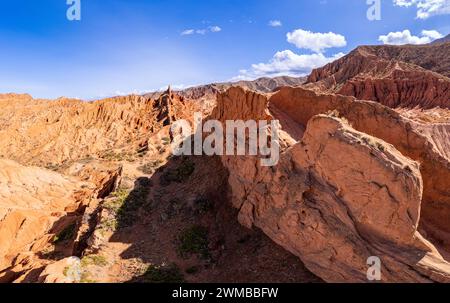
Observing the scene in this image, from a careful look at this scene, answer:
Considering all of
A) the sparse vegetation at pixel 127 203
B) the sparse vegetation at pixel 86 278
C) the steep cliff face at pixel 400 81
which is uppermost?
the steep cliff face at pixel 400 81

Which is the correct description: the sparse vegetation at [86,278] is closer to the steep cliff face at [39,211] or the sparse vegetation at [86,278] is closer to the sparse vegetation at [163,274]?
the sparse vegetation at [163,274]

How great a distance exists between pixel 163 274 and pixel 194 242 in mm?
2501

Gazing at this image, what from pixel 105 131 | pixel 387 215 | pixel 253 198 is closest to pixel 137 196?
pixel 253 198

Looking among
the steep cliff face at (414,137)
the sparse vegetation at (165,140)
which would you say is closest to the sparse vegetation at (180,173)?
the steep cliff face at (414,137)

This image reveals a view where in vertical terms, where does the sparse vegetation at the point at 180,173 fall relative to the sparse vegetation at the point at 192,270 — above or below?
above

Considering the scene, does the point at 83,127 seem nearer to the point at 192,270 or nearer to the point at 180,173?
the point at 180,173

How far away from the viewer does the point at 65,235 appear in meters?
20.8

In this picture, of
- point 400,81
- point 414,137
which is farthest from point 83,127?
point 400,81

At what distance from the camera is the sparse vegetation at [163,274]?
14641 millimetres

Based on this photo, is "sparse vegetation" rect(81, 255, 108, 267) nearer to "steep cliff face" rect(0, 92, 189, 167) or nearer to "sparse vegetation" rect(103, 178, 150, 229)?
"sparse vegetation" rect(103, 178, 150, 229)

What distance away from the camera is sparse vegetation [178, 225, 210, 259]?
54.3 ft

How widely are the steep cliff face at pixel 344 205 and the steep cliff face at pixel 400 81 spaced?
225 ft

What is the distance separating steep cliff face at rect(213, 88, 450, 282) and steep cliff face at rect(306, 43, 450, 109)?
6852 cm
